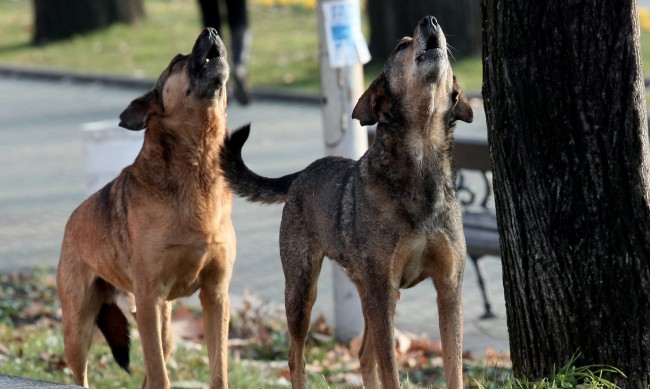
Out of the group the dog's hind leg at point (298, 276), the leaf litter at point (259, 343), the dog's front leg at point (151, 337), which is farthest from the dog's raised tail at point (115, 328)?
the dog's hind leg at point (298, 276)

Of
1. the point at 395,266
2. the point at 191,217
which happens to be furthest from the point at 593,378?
the point at 191,217

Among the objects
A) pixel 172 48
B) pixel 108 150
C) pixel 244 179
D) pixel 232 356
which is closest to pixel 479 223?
pixel 232 356

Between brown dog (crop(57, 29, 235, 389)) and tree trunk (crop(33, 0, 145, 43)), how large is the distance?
17.8 m

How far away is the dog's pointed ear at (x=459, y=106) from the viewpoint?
191 inches

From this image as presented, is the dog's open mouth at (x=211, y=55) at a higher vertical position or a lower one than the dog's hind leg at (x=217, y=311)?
higher

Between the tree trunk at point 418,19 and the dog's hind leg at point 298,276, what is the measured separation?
39.6 feet

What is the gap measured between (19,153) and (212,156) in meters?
9.63

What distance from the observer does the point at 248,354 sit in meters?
7.67

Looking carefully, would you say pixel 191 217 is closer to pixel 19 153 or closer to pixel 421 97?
pixel 421 97

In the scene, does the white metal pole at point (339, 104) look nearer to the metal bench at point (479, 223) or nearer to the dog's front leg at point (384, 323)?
the metal bench at point (479, 223)

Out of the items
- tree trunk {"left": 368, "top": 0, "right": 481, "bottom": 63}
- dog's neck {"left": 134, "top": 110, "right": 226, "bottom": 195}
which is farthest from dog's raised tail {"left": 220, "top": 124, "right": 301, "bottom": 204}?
tree trunk {"left": 368, "top": 0, "right": 481, "bottom": 63}

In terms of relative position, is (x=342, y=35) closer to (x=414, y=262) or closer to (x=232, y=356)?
(x=232, y=356)

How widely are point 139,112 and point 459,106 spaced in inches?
63.9

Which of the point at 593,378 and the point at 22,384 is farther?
the point at 22,384
